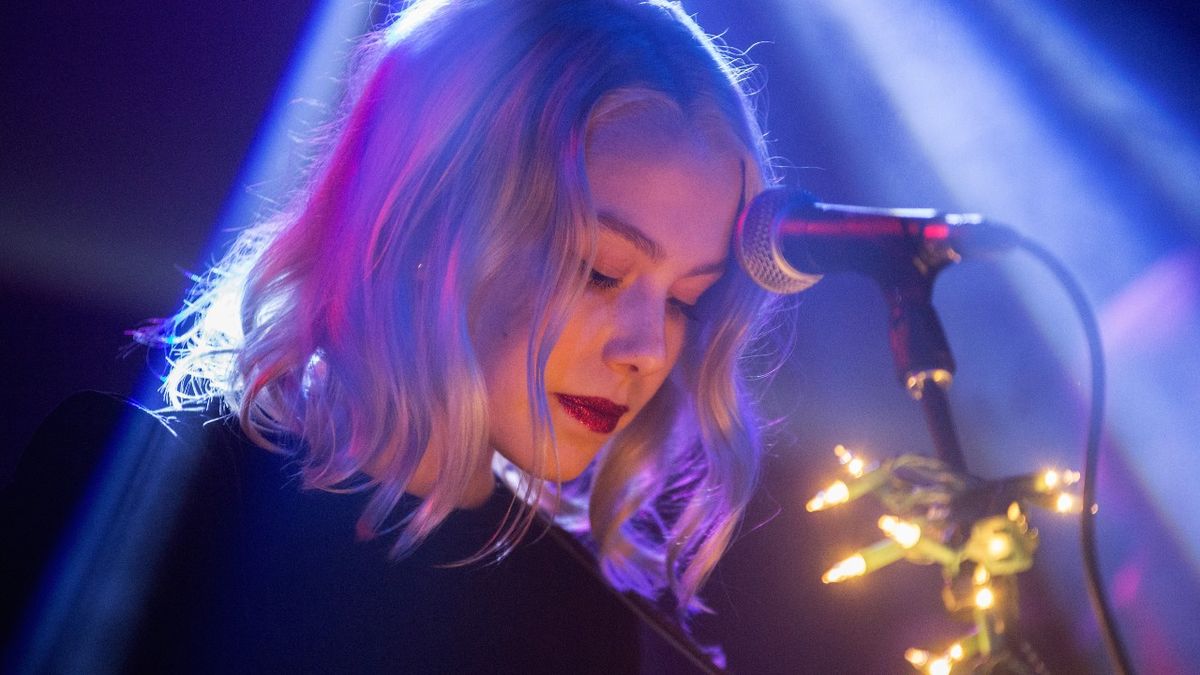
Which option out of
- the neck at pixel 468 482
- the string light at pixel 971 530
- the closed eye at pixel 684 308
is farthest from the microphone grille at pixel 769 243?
the neck at pixel 468 482

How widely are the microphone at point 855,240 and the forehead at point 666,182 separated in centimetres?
30

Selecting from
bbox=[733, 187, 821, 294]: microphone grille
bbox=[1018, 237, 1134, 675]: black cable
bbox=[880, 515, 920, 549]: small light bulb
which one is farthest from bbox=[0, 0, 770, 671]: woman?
bbox=[1018, 237, 1134, 675]: black cable

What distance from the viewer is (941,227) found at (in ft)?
2.44

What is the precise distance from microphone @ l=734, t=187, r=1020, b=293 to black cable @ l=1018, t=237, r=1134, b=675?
61mm

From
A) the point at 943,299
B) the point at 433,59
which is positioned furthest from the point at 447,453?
the point at 943,299

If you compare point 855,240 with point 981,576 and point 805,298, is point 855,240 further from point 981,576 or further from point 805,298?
point 805,298

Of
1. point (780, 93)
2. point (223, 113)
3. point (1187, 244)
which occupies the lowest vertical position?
point (223, 113)

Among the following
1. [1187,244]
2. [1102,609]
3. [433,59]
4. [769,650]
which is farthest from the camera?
[769,650]

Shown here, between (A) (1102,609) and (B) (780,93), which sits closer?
(A) (1102,609)

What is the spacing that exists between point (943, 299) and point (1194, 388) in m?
0.58

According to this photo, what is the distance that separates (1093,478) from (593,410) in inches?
26.3

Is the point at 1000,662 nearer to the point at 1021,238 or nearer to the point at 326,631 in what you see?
the point at 1021,238

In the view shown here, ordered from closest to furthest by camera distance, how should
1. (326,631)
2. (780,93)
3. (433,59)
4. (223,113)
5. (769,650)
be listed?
(326,631), (433,59), (223,113), (769,650), (780,93)

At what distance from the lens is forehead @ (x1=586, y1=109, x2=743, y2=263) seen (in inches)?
45.7
